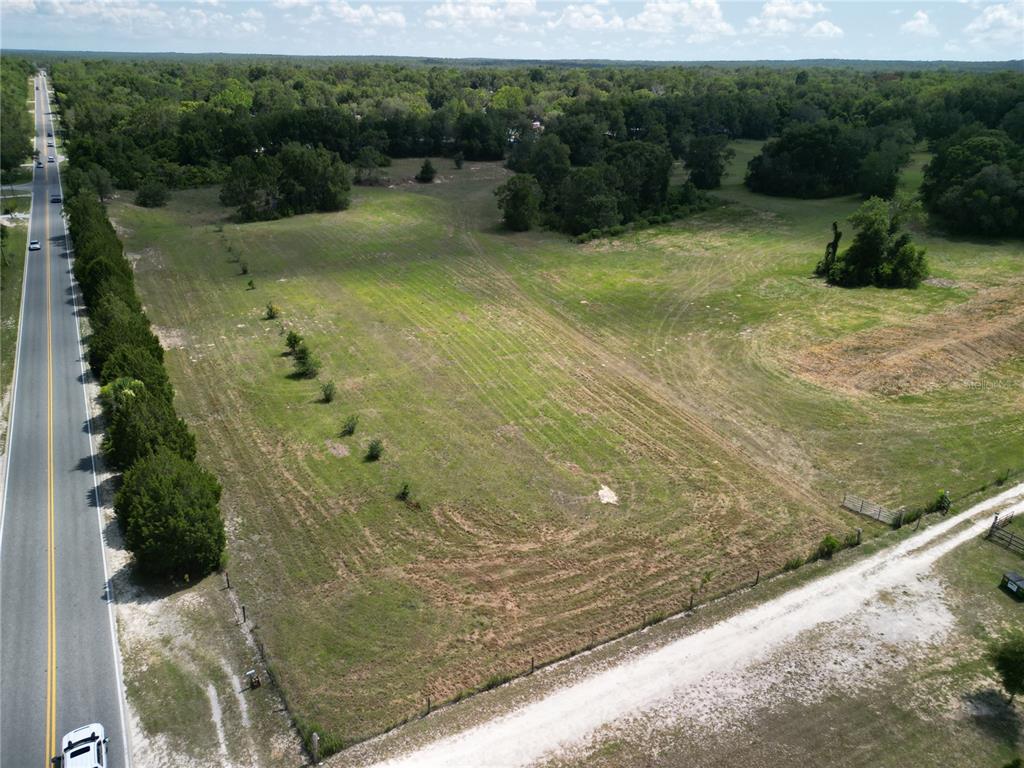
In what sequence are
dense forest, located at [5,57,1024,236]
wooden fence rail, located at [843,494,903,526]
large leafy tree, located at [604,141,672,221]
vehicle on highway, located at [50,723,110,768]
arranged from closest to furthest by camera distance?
vehicle on highway, located at [50,723,110,768], wooden fence rail, located at [843,494,903,526], dense forest, located at [5,57,1024,236], large leafy tree, located at [604,141,672,221]

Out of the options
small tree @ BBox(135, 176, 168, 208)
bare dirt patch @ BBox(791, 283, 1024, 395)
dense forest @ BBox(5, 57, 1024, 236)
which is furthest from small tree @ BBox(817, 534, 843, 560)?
small tree @ BBox(135, 176, 168, 208)

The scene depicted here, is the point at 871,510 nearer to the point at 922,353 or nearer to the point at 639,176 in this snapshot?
the point at 922,353

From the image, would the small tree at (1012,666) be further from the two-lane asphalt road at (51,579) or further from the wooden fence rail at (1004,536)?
the two-lane asphalt road at (51,579)

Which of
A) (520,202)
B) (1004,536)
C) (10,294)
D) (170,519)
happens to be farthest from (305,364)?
(520,202)

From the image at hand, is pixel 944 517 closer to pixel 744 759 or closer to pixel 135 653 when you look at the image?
pixel 744 759

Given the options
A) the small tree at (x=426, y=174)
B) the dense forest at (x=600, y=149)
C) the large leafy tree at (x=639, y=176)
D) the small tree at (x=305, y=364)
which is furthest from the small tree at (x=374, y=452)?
the small tree at (x=426, y=174)

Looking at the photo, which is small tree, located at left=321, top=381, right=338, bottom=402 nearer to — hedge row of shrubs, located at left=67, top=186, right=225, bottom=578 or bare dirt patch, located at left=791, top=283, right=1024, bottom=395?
hedge row of shrubs, located at left=67, top=186, right=225, bottom=578
